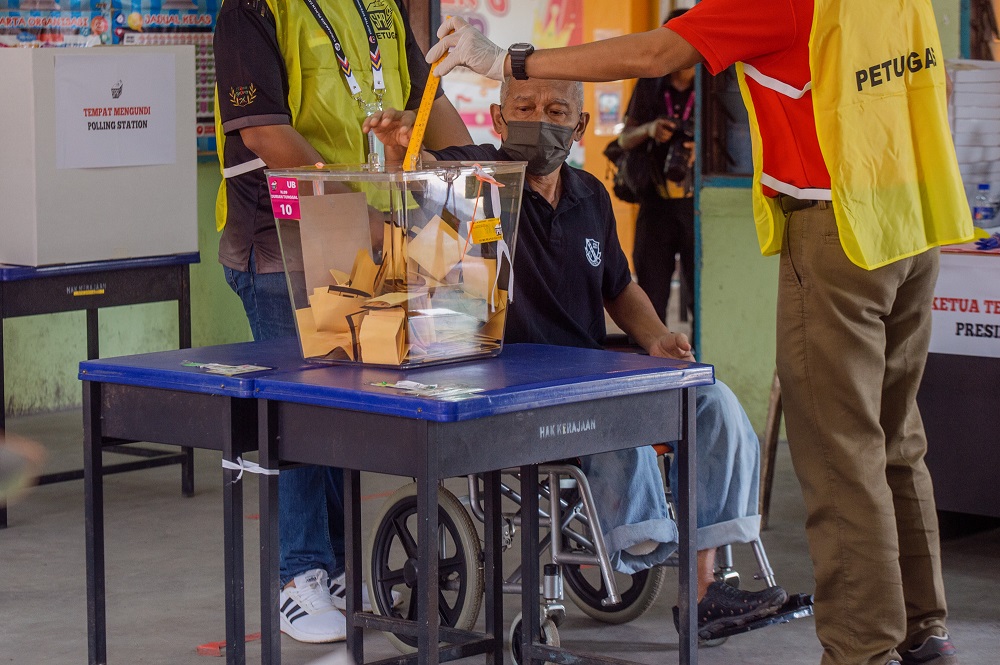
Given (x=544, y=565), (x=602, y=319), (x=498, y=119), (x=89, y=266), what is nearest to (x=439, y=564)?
(x=544, y=565)

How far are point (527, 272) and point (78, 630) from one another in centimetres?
142

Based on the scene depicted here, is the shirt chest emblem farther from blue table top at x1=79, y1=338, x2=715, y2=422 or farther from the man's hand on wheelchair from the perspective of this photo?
blue table top at x1=79, y1=338, x2=715, y2=422

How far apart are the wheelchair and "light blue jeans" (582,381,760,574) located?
0.06 m

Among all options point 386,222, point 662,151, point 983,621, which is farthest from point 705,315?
point 386,222

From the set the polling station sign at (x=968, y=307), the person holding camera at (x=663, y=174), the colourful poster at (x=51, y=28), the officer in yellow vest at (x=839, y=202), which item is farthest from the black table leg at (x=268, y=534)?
the person holding camera at (x=663, y=174)

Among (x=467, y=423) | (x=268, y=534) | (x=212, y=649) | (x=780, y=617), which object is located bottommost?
(x=212, y=649)

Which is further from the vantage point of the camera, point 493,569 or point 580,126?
point 580,126

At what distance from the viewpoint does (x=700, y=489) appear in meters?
3.35

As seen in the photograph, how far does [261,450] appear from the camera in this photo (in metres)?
2.62

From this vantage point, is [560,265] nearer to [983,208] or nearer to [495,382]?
[495,382]

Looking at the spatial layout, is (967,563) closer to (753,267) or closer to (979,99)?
(979,99)

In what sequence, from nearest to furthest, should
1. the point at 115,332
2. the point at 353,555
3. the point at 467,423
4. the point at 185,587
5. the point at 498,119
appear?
1. the point at 467,423
2. the point at 353,555
3. the point at 498,119
4. the point at 185,587
5. the point at 115,332

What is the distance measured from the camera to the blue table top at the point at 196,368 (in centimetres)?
261

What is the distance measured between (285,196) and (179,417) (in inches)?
17.7
